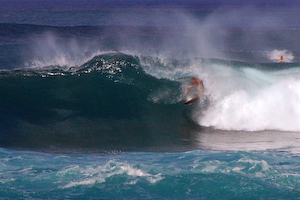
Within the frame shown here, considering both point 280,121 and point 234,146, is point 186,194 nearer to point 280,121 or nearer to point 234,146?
point 234,146

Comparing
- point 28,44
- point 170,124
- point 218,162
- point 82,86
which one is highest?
point 28,44

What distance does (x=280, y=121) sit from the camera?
1427 centimetres

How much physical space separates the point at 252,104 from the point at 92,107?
5861mm

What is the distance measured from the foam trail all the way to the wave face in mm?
1239

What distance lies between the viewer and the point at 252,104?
49.2 feet

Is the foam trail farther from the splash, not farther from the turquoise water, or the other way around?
the splash

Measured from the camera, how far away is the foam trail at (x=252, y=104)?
14.1 m

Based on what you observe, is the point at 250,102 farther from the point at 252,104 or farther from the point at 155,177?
the point at 155,177

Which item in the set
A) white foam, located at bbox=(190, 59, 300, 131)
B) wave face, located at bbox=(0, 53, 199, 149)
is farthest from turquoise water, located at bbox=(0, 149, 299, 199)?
white foam, located at bbox=(190, 59, 300, 131)

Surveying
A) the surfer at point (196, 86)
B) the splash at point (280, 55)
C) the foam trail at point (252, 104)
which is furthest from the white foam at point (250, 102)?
the splash at point (280, 55)

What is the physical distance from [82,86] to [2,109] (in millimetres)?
3099

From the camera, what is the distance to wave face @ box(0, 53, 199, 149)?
12453mm

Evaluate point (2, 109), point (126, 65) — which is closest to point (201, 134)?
point (126, 65)

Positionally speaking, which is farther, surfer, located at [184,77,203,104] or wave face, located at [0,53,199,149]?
surfer, located at [184,77,203,104]
